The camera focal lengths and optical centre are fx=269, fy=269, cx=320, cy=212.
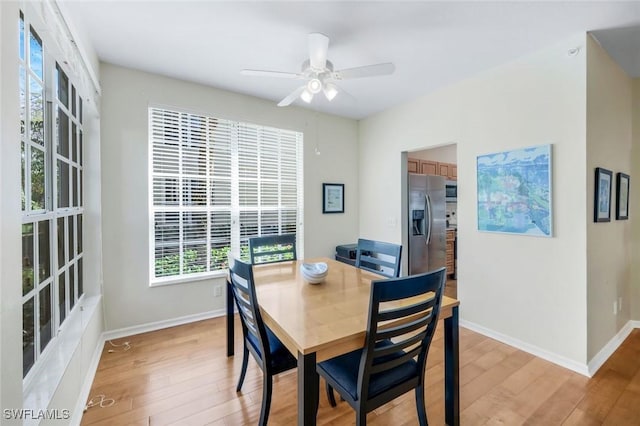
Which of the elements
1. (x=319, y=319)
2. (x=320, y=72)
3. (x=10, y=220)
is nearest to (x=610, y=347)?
(x=319, y=319)

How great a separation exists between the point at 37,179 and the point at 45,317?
30.7 inches

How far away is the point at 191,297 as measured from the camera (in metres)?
3.10

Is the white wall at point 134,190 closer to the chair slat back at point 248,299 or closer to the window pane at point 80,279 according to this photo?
the window pane at point 80,279

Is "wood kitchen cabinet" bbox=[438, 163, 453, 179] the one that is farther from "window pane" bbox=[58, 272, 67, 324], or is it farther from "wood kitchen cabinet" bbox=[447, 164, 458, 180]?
"window pane" bbox=[58, 272, 67, 324]

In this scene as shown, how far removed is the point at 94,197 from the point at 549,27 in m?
4.14

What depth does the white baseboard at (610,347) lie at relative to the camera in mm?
2202

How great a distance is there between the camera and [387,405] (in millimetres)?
1835

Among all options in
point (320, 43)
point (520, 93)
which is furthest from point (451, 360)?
point (520, 93)

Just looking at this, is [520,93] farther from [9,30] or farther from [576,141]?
[9,30]

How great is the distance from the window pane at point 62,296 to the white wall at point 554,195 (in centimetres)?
354

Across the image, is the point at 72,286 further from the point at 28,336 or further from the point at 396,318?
the point at 396,318

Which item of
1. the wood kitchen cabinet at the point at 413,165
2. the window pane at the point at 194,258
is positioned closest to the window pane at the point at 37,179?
the window pane at the point at 194,258

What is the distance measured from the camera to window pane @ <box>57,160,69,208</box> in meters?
1.81

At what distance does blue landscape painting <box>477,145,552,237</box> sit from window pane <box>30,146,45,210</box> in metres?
3.48
